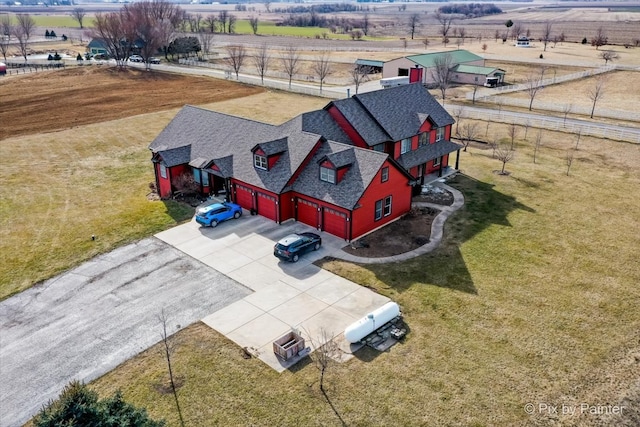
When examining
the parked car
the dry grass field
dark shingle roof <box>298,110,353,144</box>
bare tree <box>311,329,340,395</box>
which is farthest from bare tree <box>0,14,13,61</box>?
bare tree <box>311,329,340,395</box>

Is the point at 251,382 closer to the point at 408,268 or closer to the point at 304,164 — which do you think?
the point at 408,268

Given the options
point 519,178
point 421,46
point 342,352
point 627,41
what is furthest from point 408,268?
point 627,41

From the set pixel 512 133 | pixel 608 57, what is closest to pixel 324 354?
pixel 512 133

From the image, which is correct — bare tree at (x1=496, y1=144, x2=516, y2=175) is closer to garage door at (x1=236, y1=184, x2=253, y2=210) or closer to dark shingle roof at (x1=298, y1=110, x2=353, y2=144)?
dark shingle roof at (x1=298, y1=110, x2=353, y2=144)

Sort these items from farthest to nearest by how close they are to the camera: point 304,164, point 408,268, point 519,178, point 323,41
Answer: point 323,41, point 519,178, point 304,164, point 408,268

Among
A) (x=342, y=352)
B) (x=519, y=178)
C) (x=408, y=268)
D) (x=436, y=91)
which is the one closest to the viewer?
(x=342, y=352)

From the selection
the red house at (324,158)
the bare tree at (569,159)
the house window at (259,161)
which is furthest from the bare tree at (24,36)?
the bare tree at (569,159)

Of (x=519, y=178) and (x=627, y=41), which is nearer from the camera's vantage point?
(x=519, y=178)
